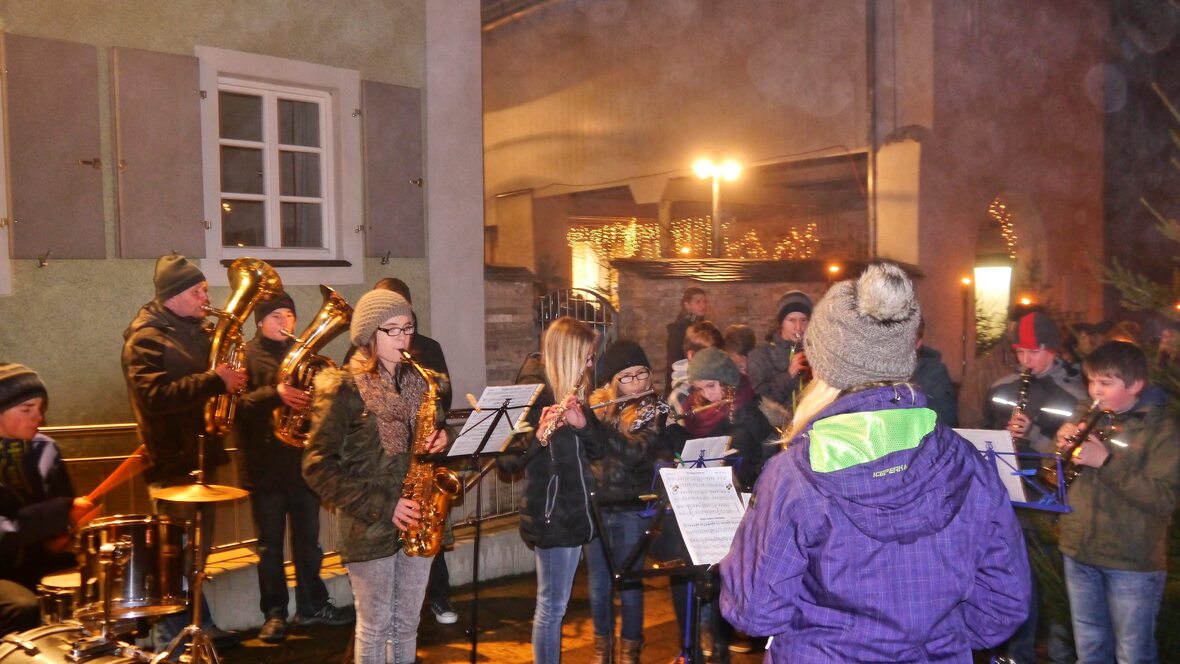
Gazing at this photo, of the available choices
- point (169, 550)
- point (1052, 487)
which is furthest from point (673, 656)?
point (169, 550)

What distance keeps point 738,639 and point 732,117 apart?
10984 millimetres

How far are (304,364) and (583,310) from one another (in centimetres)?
724

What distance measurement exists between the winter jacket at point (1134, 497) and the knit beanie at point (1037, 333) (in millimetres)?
1140

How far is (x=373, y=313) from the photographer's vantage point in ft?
15.1

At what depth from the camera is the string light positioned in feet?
53.7

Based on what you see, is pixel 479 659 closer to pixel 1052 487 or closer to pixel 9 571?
pixel 9 571

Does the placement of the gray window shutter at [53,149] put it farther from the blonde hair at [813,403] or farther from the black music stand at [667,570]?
the blonde hair at [813,403]

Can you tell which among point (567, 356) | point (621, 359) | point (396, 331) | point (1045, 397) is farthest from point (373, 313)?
point (1045, 397)

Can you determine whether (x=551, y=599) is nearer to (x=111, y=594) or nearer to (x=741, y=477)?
(x=741, y=477)

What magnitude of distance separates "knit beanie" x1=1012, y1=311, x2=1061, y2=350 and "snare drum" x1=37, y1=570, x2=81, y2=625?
4.93 m

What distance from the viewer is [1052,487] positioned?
216 inches

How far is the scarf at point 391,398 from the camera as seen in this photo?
459 centimetres

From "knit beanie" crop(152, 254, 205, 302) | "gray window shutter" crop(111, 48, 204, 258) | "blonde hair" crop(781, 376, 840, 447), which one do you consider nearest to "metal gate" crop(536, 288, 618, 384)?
"gray window shutter" crop(111, 48, 204, 258)

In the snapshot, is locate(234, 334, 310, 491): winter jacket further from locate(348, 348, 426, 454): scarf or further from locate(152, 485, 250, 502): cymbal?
locate(348, 348, 426, 454): scarf
